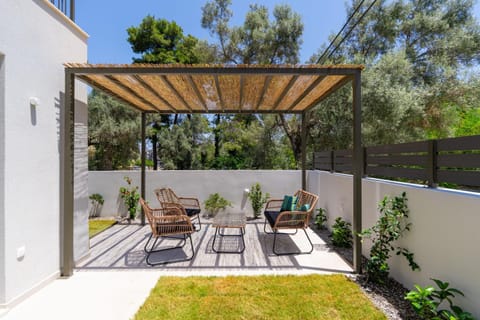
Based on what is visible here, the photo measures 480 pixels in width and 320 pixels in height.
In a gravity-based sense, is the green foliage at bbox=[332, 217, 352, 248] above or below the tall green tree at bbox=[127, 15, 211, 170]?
below

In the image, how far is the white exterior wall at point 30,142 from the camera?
2598 millimetres

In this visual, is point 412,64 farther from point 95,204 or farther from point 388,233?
point 95,204

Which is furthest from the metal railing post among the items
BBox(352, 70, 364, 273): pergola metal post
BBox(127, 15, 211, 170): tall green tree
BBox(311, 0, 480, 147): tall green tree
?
BBox(127, 15, 211, 170): tall green tree

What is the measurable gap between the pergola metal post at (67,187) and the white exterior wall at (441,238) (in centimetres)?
436

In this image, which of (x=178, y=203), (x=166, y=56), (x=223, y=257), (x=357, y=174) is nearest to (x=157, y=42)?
(x=166, y=56)

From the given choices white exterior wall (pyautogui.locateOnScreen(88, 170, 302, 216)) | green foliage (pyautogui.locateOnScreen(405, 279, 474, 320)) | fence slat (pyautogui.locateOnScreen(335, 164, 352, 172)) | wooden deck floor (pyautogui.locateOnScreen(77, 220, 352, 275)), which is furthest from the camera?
white exterior wall (pyautogui.locateOnScreen(88, 170, 302, 216))

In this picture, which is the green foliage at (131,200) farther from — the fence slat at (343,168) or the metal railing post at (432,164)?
the metal railing post at (432,164)

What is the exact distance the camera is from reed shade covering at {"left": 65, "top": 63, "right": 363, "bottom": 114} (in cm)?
340

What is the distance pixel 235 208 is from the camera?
6.96m

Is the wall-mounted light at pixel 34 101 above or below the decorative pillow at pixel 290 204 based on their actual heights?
above

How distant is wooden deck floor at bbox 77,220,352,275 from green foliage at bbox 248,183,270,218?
54.3 inches

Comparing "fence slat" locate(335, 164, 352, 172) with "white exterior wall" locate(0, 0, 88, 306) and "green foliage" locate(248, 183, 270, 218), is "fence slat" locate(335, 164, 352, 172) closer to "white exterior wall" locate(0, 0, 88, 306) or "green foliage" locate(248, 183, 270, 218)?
"green foliage" locate(248, 183, 270, 218)

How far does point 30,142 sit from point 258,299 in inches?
127

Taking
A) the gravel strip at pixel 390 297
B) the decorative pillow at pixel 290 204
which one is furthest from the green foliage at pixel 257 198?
the gravel strip at pixel 390 297
